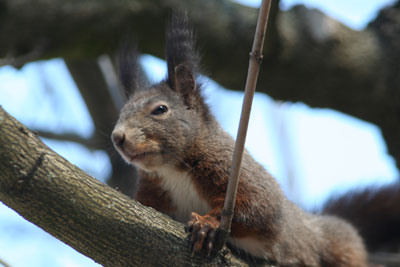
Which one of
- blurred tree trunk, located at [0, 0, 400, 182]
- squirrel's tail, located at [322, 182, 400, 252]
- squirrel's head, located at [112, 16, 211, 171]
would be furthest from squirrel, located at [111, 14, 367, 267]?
squirrel's tail, located at [322, 182, 400, 252]

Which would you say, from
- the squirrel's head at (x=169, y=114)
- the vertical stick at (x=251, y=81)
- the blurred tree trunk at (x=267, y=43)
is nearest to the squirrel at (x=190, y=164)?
the squirrel's head at (x=169, y=114)

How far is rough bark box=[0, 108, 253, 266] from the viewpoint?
5.60 ft

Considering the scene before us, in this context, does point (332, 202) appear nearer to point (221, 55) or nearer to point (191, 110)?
point (221, 55)

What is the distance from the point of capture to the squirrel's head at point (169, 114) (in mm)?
2504

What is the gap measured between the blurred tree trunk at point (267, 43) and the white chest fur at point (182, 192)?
1.49 metres

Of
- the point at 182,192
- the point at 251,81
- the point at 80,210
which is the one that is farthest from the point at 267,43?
the point at 80,210

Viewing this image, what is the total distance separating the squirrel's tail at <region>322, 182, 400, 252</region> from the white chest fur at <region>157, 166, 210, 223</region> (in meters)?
2.12

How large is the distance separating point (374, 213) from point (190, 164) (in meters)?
2.39

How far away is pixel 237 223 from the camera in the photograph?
2.45m

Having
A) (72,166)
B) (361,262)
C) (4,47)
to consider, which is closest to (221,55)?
(4,47)

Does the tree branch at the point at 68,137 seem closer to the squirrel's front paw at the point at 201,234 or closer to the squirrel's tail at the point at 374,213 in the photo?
the squirrel's tail at the point at 374,213

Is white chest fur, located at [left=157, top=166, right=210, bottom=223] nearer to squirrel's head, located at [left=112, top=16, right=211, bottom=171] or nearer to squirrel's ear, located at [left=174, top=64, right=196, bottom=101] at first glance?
squirrel's head, located at [left=112, top=16, right=211, bottom=171]

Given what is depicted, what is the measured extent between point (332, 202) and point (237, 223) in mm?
2284

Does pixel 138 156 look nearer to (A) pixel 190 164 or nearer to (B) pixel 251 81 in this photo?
(A) pixel 190 164
